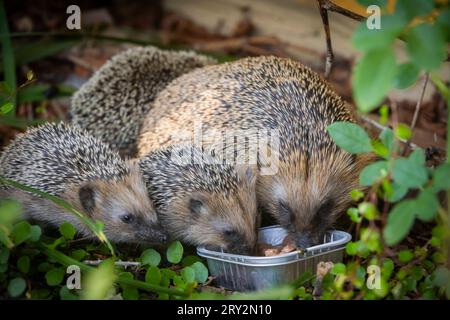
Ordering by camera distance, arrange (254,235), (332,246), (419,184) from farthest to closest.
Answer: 1. (254,235)
2. (332,246)
3. (419,184)

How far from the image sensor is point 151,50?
6984mm

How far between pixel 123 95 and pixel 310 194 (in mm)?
2457

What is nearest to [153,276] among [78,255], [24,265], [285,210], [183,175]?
[78,255]

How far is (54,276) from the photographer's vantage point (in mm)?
4156

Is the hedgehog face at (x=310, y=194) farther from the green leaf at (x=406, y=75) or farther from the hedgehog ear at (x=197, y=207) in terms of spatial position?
the green leaf at (x=406, y=75)

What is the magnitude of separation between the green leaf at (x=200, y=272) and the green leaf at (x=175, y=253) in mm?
141

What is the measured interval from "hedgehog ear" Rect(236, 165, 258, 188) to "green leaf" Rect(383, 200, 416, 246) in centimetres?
191

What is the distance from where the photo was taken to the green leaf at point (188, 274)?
4371 mm

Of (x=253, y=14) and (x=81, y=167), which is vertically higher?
(x=253, y=14)

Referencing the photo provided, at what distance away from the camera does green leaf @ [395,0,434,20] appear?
2.94 m

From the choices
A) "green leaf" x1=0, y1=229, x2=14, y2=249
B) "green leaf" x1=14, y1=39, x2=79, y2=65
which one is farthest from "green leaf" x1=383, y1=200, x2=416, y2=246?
Answer: "green leaf" x1=14, y1=39, x2=79, y2=65

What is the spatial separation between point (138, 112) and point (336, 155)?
2.30m

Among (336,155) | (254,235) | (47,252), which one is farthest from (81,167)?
(336,155)

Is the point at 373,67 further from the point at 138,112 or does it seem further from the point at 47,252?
the point at 138,112
